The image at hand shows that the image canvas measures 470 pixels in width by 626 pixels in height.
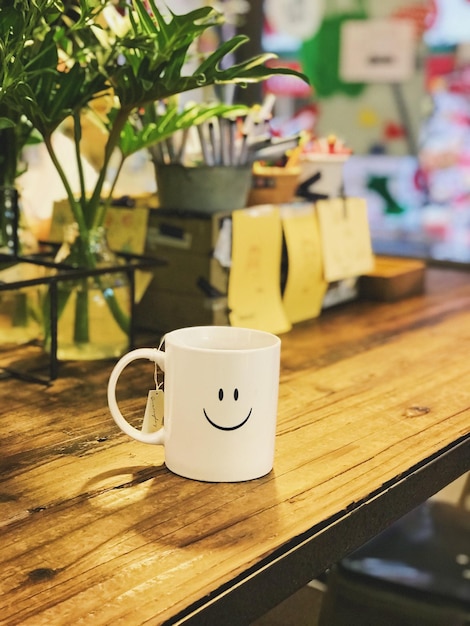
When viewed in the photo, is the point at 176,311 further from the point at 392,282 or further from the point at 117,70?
the point at 392,282

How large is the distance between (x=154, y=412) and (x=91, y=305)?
0.40 metres

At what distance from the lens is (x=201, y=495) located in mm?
822

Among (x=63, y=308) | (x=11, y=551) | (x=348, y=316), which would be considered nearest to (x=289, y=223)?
(x=348, y=316)

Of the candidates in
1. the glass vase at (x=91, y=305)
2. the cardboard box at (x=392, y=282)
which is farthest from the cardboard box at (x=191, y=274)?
the cardboard box at (x=392, y=282)

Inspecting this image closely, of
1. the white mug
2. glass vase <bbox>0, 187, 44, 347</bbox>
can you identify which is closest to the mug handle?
the white mug

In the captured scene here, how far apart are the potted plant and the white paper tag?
0.39 metres

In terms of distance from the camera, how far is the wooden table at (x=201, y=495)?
659mm

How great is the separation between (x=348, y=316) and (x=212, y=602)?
1.05m

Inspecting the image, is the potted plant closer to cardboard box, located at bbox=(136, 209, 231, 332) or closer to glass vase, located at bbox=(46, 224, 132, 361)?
glass vase, located at bbox=(46, 224, 132, 361)

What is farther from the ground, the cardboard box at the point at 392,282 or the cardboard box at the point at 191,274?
the cardboard box at the point at 191,274

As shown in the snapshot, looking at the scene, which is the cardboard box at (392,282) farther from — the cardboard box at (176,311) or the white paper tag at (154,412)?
the white paper tag at (154,412)

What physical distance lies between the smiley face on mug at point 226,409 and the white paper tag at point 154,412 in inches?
3.5

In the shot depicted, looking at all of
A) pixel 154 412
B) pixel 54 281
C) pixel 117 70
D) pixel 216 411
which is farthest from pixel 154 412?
pixel 117 70

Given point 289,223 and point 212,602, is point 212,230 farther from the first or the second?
point 212,602
